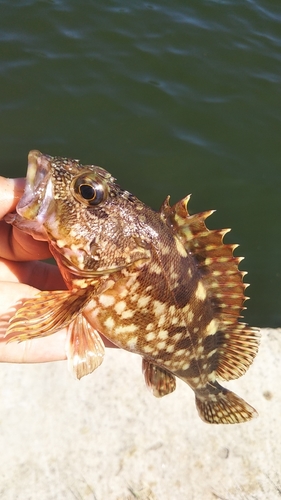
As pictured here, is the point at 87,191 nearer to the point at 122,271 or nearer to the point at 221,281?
the point at 122,271

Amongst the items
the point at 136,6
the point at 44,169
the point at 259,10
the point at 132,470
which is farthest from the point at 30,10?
the point at 132,470

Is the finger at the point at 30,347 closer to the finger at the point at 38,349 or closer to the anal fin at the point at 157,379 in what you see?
the finger at the point at 38,349

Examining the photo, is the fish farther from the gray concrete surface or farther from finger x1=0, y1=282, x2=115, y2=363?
the gray concrete surface

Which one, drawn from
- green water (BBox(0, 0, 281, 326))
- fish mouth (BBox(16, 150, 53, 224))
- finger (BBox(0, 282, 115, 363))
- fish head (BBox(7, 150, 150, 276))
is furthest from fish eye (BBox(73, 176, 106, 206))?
green water (BBox(0, 0, 281, 326))

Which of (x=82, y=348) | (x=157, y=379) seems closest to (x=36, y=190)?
(x=82, y=348)

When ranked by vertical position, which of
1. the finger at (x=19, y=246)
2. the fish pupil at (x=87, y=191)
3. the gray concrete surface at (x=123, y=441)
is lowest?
the gray concrete surface at (x=123, y=441)

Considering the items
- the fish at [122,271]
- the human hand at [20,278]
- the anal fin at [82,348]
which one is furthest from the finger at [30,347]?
the fish at [122,271]

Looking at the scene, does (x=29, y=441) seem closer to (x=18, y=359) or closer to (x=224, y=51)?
(x=18, y=359)
